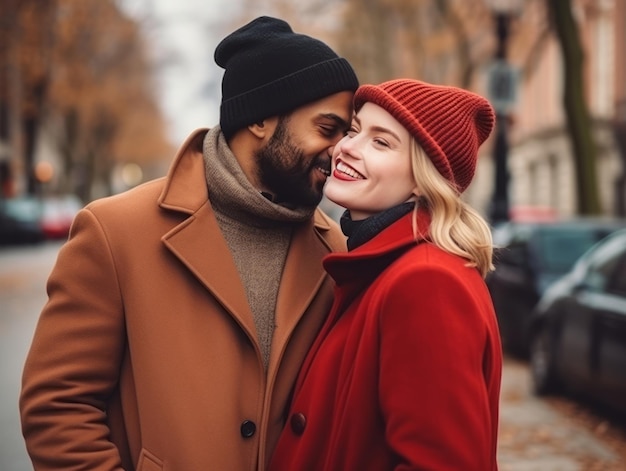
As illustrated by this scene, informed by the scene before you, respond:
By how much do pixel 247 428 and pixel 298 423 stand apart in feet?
0.54

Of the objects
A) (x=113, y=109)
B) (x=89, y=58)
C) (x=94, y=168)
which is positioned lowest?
(x=94, y=168)

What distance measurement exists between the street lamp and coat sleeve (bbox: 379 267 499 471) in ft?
40.6

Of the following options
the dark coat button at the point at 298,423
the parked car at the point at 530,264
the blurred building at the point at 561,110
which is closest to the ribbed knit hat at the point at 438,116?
the dark coat button at the point at 298,423

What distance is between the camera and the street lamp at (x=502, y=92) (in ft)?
46.1

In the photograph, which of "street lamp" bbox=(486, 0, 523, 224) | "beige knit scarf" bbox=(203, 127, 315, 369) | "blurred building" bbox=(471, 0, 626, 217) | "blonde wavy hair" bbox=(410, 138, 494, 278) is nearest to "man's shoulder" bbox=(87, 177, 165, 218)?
"beige knit scarf" bbox=(203, 127, 315, 369)

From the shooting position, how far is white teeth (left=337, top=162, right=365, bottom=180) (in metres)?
2.53

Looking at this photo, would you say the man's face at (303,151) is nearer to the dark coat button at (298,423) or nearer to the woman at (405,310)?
the woman at (405,310)

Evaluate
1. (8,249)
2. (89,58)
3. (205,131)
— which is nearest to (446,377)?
(205,131)

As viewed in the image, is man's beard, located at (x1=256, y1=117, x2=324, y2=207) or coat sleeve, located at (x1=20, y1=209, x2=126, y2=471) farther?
man's beard, located at (x1=256, y1=117, x2=324, y2=207)

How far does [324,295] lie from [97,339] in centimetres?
69

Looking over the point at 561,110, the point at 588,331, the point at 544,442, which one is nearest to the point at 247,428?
the point at 544,442

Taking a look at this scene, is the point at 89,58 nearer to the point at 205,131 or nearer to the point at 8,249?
the point at 8,249

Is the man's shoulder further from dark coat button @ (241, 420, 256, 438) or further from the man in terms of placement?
dark coat button @ (241, 420, 256, 438)

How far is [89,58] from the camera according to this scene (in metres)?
40.5
